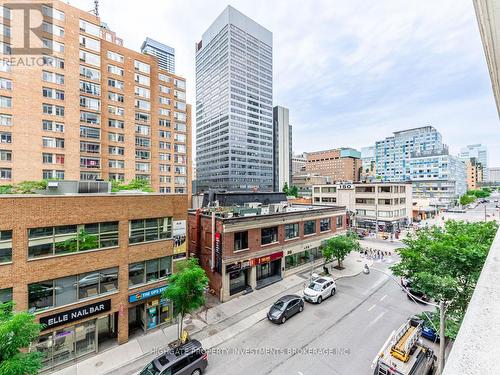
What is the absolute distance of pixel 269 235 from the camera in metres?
26.6

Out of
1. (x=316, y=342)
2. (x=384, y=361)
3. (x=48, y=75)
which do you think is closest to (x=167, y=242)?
(x=316, y=342)

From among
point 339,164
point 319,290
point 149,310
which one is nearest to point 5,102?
point 149,310

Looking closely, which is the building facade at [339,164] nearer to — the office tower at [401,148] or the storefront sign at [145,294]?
the office tower at [401,148]

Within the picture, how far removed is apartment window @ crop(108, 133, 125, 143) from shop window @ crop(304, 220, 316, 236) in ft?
127

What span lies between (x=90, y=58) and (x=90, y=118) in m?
10.4

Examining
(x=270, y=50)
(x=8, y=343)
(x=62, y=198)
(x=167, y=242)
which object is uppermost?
(x=270, y=50)

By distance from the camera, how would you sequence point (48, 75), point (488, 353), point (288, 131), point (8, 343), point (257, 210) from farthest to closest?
point (288, 131) < point (48, 75) < point (257, 210) < point (8, 343) < point (488, 353)

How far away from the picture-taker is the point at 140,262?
17.9 meters

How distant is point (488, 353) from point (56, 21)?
55.6 m

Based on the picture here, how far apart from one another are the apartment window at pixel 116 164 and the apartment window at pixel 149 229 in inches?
1321

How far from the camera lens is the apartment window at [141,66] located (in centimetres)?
4830

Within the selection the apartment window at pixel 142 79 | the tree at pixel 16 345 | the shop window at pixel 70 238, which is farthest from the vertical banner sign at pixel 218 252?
the apartment window at pixel 142 79

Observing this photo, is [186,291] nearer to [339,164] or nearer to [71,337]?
[71,337]

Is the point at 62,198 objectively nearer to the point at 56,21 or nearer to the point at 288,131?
the point at 56,21
